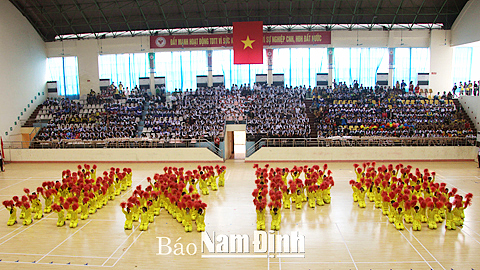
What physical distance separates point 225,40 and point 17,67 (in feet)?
63.8

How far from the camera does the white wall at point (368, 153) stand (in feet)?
74.5

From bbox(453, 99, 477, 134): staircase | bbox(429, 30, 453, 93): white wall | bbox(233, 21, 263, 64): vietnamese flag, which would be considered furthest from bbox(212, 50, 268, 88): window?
bbox(453, 99, 477, 134): staircase

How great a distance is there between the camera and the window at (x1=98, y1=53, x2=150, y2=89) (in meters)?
35.4

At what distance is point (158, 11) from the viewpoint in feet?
103

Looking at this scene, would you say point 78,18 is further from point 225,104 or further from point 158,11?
point 225,104

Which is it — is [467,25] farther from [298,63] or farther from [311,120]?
[311,120]

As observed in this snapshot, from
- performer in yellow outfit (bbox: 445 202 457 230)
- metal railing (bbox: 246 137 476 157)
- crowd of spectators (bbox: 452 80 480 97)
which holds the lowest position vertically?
performer in yellow outfit (bbox: 445 202 457 230)

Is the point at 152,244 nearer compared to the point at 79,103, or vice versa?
the point at 152,244

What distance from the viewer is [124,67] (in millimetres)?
35562

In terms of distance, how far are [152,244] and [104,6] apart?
2743 cm

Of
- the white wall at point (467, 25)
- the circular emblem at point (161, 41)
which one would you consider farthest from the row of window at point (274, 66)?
the white wall at point (467, 25)

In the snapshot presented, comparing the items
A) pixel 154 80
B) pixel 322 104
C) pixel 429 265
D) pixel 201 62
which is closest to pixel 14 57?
pixel 154 80

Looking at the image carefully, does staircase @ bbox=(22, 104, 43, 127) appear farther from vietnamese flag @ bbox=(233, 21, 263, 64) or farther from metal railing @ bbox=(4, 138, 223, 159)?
vietnamese flag @ bbox=(233, 21, 263, 64)

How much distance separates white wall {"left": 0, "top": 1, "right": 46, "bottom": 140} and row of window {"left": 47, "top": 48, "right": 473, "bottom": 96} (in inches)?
97.7
